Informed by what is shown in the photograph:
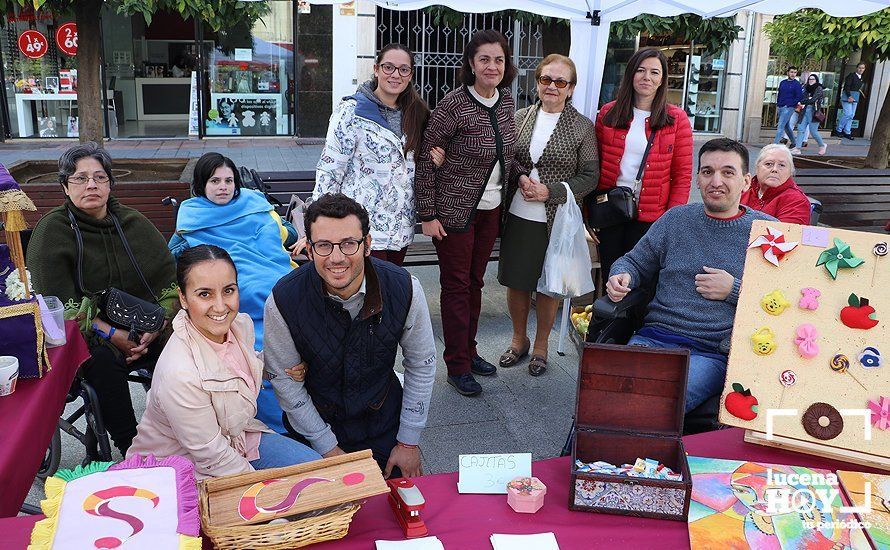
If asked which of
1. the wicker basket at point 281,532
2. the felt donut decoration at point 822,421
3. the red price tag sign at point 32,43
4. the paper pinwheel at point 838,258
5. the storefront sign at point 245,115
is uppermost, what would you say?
the red price tag sign at point 32,43

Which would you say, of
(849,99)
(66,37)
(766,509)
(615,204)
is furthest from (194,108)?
(849,99)

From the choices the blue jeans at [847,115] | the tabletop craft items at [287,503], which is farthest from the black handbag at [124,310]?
the blue jeans at [847,115]

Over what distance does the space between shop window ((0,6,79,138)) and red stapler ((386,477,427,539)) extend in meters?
11.8

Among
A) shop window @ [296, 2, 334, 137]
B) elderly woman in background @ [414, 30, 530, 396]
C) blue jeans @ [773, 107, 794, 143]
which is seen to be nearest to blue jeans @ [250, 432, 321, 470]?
elderly woman in background @ [414, 30, 530, 396]

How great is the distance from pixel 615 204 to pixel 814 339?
1974mm

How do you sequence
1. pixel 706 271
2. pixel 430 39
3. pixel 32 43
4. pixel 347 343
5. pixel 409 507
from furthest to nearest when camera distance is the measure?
pixel 430 39 < pixel 32 43 < pixel 706 271 < pixel 347 343 < pixel 409 507

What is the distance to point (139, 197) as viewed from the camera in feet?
15.9

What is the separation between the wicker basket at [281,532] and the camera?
1.44m

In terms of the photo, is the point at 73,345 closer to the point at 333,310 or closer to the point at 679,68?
the point at 333,310

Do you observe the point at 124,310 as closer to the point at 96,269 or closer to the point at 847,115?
the point at 96,269

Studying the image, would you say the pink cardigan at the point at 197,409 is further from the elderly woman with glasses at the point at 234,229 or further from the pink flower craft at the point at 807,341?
the pink flower craft at the point at 807,341

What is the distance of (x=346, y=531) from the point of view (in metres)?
1.56

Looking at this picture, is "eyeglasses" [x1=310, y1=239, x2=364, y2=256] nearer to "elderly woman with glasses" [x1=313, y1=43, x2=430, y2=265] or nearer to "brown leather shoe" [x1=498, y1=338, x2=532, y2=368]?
"elderly woman with glasses" [x1=313, y1=43, x2=430, y2=265]

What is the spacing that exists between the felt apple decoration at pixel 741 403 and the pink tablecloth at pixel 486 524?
0.47m
